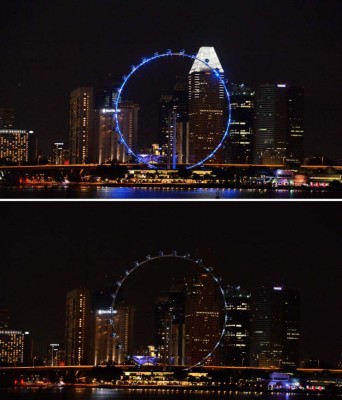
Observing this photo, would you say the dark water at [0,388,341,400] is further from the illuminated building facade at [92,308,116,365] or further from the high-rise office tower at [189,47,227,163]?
the high-rise office tower at [189,47,227,163]

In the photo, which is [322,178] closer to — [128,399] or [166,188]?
[166,188]

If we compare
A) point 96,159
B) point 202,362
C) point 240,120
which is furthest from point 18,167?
point 202,362

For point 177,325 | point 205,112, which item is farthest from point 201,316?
point 205,112

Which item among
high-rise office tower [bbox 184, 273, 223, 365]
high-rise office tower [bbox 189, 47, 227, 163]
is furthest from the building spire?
high-rise office tower [bbox 184, 273, 223, 365]

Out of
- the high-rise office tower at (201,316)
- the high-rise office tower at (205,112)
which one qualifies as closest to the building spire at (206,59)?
the high-rise office tower at (205,112)

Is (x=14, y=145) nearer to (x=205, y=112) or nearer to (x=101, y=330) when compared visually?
(x=205, y=112)

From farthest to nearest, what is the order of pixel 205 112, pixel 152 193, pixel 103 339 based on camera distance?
1. pixel 103 339
2. pixel 205 112
3. pixel 152 193
